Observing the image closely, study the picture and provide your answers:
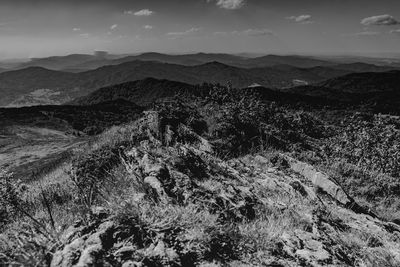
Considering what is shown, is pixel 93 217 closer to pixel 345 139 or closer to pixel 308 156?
pixel 308 156

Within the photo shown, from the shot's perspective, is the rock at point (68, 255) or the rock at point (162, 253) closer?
the rock at point (68, 255)

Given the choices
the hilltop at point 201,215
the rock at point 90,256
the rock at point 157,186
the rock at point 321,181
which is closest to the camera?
the rock at point 90,256

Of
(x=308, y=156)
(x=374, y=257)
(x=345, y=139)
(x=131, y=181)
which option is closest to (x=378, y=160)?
(x=345, y=139)

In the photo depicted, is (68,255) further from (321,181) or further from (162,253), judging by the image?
(321,181)

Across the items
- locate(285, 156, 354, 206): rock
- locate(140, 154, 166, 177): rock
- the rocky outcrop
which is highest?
Result: locate(140, 154, 166, 177): rock

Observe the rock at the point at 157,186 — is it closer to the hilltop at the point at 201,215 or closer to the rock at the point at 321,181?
the hilltop at the point at 201,215

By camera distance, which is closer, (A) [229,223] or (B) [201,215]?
(B) [201,215]

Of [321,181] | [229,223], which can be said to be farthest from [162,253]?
[321,181]

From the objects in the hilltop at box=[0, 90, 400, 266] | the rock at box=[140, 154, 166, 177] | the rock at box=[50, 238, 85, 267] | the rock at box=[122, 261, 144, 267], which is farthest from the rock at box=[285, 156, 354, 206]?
the rock at box=[50, 238, 85, 267]

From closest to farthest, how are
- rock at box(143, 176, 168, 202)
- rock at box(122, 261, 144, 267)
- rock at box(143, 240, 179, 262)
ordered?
rock at box(122, 261, 144, 267) < rock at box(143, 240, 179, 262) < rock at box(143, 176, 168, 202)

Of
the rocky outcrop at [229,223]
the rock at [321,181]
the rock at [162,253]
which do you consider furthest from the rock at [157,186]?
the rock at [321,181]

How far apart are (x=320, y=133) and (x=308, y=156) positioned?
1055cm

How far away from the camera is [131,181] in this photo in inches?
216

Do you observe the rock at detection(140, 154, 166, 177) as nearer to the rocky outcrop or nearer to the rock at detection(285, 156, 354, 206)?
the rocky outcrop
